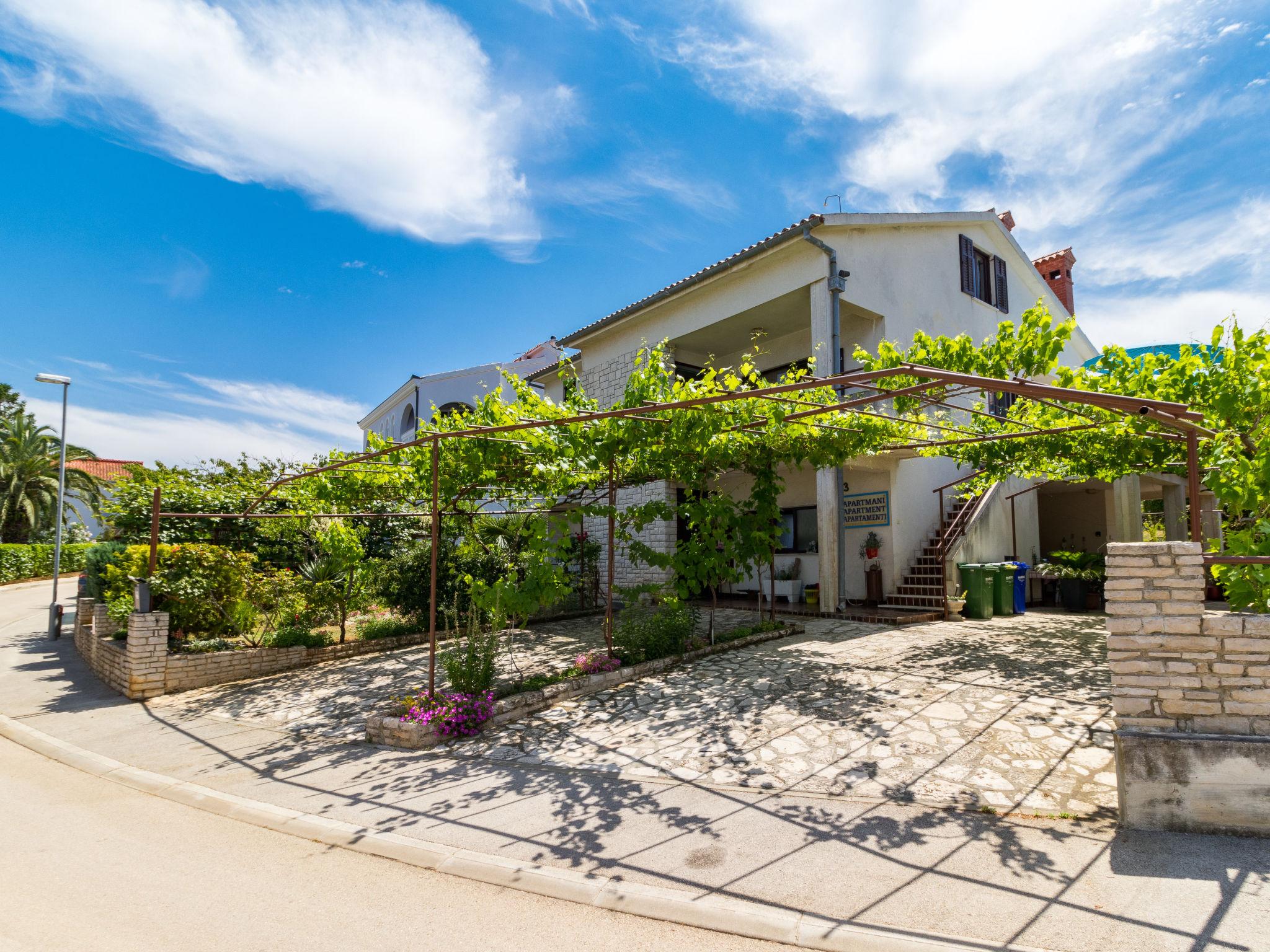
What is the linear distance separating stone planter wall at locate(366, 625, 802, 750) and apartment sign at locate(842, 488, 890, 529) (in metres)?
5.01

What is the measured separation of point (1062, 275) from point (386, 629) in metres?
20.2

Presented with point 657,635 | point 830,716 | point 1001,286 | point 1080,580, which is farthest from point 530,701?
point 1001,286

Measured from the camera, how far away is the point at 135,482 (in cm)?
1202

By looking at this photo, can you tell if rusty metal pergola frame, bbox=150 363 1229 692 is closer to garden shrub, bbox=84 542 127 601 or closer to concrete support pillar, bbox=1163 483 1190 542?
garden shrub, bbox=84 542 127 601

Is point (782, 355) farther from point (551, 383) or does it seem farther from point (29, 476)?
point (29, 476)

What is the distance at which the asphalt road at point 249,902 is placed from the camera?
3.08 meters

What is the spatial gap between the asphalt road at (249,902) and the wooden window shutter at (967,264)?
1469 centimetres

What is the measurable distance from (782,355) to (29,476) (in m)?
31.2

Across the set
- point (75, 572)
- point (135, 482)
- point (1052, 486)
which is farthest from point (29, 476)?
point (1052, 486)

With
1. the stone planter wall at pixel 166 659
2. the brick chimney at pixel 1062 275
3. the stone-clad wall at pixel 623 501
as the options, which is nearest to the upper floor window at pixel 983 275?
the brick chimney at pixel 1062 275

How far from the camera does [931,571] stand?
12195 millimetres

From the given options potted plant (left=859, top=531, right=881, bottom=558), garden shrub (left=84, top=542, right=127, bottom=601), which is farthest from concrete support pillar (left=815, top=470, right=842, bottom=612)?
garden shrub (left=84, top=542, right=127, bottom=601)

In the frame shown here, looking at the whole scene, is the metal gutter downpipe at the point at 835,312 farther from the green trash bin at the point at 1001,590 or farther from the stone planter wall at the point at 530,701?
the stone planter wall at the point at 530,701

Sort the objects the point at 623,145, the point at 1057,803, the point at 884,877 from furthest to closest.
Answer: the point at 623,145, the point at 1057,803, the point at 884,877
